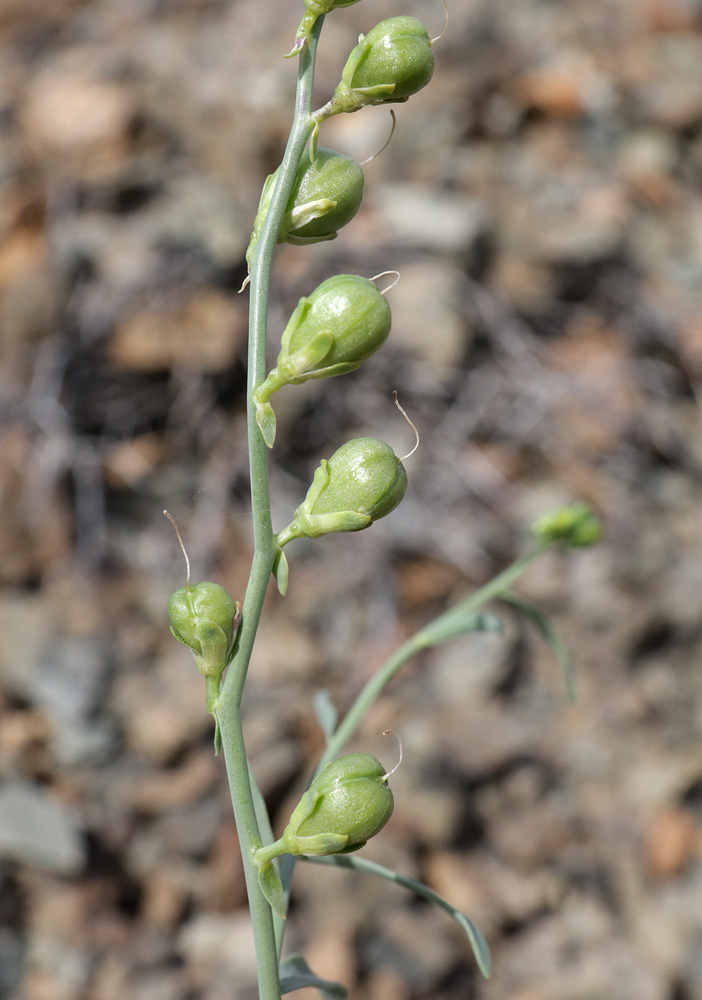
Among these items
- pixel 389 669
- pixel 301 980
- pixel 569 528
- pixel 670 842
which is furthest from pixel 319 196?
pixel 670 842

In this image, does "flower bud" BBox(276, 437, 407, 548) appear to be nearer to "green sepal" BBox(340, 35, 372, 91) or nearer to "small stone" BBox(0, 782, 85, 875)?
"green sepal" BBox(340, 35, 372, 91)

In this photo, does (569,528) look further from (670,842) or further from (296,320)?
(670,842)

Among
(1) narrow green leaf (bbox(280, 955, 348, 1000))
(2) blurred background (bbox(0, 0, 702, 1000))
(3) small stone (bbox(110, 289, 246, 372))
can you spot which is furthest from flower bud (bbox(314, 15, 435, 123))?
(3) small stone (bbox(110, 289, 246, 372))

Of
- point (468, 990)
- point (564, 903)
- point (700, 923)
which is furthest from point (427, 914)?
point (700, 923)

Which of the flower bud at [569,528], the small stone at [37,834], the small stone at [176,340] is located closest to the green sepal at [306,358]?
the flower bud at [569,528]

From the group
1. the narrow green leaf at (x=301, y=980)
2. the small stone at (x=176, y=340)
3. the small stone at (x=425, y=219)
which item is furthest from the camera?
the small stone at (x=425, y=219)

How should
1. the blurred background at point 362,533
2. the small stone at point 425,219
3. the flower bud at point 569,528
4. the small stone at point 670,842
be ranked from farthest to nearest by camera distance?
the small stone at point 425,219 < the small stone at point 670,842 < the blurred background at point 362,533 < the flower bud at point 569,528

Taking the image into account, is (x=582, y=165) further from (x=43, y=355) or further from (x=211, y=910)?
(x=211, y=910)

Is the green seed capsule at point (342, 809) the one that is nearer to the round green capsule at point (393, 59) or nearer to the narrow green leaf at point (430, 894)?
the narrow green leaf at point (430, 894)
